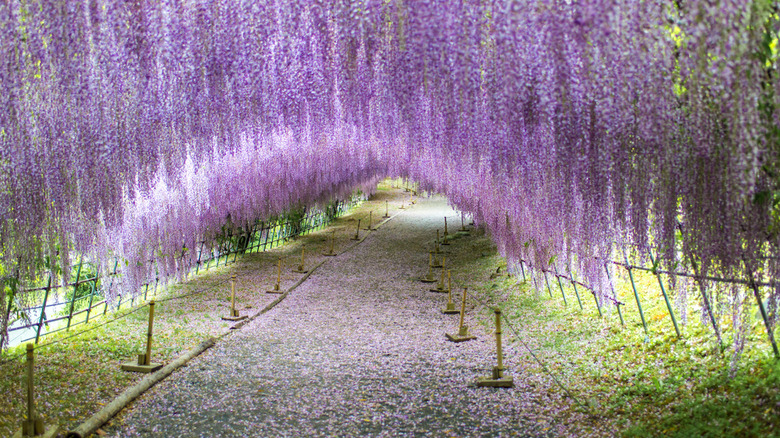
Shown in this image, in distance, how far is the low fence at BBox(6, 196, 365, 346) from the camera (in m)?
7.71

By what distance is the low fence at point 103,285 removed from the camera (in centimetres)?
771

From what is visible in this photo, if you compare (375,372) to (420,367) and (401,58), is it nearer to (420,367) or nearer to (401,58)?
(420,367)

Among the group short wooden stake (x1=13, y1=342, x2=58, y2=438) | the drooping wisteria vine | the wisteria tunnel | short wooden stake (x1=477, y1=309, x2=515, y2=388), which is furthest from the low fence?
short wooden stake (x1=477, y1=309, x2=515, y2=388)

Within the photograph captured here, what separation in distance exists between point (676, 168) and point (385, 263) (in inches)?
539

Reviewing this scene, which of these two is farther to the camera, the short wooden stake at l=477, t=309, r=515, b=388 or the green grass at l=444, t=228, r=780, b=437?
the short wooden stake at l=477, t=309, r=515, b=388

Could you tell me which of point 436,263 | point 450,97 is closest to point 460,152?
point 450,97

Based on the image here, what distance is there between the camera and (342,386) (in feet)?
19.6

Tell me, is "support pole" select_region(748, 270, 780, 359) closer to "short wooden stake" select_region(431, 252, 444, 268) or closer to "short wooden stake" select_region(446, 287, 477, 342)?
"short wooden stake" select_region(446, 287, 477, 342)

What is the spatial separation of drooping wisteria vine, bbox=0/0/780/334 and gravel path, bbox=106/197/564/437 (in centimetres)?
209

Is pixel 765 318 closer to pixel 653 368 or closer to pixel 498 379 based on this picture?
pixel 653 368

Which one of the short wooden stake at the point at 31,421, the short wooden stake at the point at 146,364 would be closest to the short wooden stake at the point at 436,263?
the short wooden stake at the point at 146,364

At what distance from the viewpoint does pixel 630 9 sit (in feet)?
11.0

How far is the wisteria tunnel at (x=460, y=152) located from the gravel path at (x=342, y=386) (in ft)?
0.14

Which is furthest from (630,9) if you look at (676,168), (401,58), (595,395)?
(595,395)
